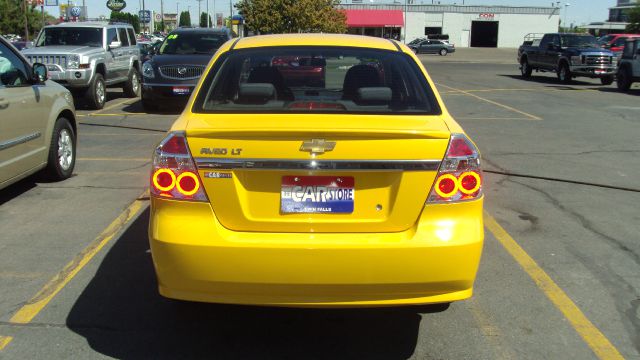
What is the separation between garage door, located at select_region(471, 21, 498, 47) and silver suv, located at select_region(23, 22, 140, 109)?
72.9 metres

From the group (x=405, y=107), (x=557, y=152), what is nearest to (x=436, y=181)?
(x=405, y=107)

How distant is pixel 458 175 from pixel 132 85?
1575 centimetres

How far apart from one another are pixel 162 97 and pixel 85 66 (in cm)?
206

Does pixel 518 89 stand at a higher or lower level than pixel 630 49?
lower

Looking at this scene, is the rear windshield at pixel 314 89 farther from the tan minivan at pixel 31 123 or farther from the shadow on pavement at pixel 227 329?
the tan minivan at pixel 31 123

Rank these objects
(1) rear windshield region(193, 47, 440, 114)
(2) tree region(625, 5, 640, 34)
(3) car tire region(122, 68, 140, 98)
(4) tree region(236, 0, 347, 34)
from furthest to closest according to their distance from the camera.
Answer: (2) tree region(625, 5, 640, 34), (4) tree region(236, 0, 347, 34), (3) car tire region(122, 68, 140, 98), (1) rear windshield region(193, 47, 440, 114)

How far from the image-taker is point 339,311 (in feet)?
13.5

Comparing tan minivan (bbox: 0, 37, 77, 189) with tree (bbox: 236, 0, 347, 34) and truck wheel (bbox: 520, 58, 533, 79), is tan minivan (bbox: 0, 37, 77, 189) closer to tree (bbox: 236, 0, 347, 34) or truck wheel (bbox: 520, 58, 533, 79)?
truck wheel (bbox: 520, 58, 533, 79)

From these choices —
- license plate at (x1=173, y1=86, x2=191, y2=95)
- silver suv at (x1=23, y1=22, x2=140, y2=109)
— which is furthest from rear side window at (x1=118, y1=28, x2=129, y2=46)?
license plate at (x1=173, y1=86, x2=191, y2=95)

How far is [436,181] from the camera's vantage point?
3234 millimetres

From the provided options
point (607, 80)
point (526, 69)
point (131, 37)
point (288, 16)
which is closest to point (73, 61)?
point (131, 37)

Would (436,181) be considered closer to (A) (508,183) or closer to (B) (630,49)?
(A) (508,183)

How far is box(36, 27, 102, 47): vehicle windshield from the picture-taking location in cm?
1562

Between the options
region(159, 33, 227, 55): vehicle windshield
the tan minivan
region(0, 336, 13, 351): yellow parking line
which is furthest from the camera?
region(159, 33, 227, 55): vehicle windshield
